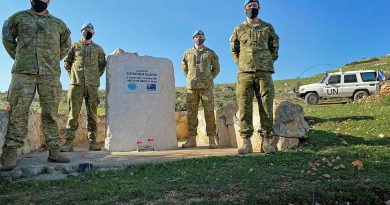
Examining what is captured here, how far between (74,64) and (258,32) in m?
3.52

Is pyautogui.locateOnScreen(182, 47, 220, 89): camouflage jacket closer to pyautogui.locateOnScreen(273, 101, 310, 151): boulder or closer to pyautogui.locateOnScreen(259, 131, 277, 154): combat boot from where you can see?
pyautogui.locateOnScreen(273, 101, 310, 151): boulder

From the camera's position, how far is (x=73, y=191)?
165 inches

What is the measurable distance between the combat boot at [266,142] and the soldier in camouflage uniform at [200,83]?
1.77 m

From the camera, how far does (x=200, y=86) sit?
8305 millimetres

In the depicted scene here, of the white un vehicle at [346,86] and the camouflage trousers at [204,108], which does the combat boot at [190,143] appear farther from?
the white un vehicle at [346,86]

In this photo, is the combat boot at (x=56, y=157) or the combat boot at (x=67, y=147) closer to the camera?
the combat boot at (x=56, y=157)

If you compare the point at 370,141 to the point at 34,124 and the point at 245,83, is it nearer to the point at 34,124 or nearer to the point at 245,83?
the point at 245,83

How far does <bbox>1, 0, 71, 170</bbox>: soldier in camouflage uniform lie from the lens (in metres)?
5.53

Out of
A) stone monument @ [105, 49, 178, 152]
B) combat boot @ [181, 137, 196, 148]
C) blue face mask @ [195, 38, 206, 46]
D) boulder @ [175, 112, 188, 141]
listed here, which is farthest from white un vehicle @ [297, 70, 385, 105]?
stone monument @ [105, 49, 178, 152]

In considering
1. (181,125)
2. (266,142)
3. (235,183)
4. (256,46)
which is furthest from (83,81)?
(235,183)

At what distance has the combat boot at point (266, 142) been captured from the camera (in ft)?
21.0

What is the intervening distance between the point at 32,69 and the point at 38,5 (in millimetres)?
933

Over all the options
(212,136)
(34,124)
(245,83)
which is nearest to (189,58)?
(212,136)

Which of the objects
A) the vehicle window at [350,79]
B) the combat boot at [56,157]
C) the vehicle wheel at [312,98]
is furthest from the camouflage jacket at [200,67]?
the vehicle window at [350,79]
